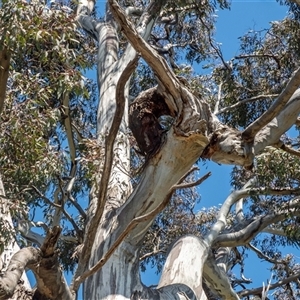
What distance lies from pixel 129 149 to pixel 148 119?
4.18 ft

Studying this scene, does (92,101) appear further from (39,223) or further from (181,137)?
(181,137)

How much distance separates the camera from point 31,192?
19.6 ft

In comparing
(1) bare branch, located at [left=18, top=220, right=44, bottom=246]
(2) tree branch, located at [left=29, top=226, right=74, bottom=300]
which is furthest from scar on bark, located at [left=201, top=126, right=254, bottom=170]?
(1) bare branch, located at [left=18, top=220, right=44, bottom=246]

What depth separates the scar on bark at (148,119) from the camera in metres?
4.55

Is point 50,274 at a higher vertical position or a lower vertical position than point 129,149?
lower

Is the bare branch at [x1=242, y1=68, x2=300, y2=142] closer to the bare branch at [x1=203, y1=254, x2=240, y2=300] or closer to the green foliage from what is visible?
the green foliage

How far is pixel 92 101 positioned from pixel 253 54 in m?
2.00

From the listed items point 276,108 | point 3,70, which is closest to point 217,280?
point 276,108

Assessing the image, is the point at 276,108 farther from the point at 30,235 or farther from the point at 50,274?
the point at 30,235

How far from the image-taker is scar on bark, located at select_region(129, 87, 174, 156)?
179 inches

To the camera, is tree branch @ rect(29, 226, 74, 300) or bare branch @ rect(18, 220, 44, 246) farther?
bare branch @ rect(18, 220, 44, 246)

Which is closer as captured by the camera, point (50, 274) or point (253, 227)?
point (50, 274)

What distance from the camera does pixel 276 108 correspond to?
4.06m

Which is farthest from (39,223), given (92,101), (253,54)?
(253,54)
